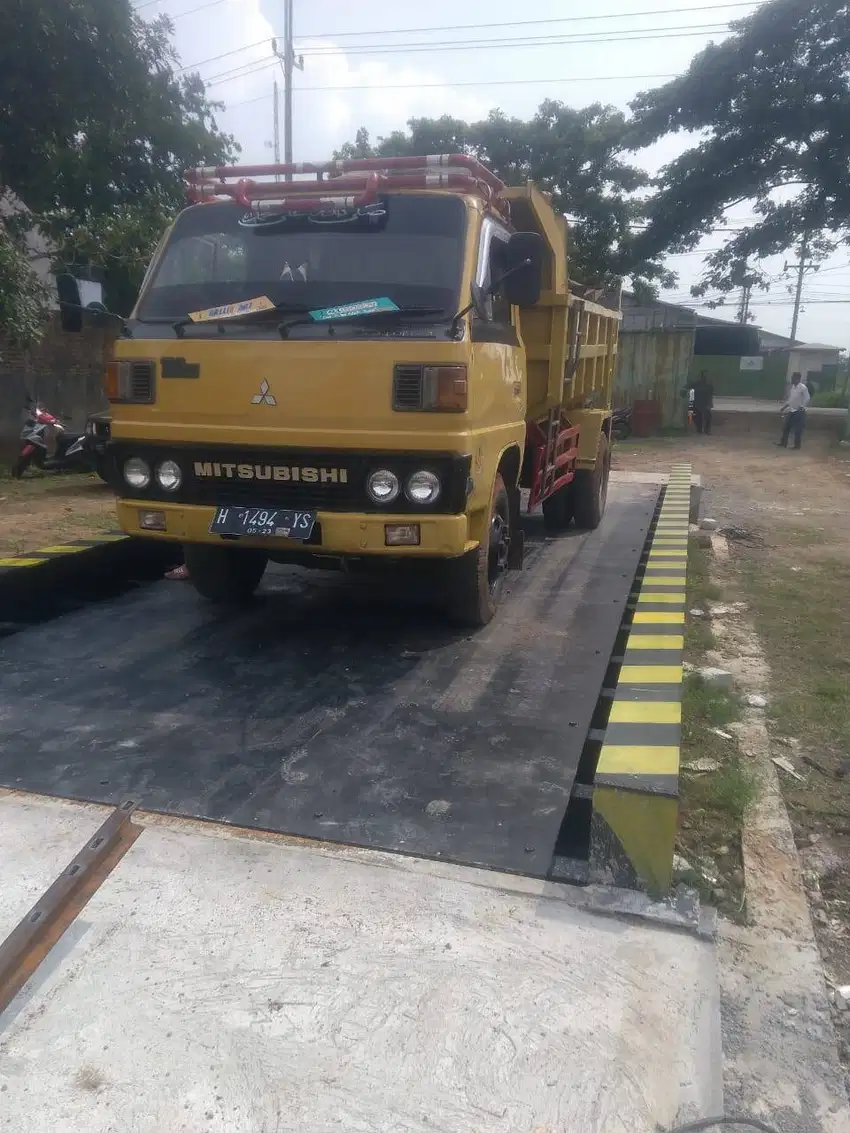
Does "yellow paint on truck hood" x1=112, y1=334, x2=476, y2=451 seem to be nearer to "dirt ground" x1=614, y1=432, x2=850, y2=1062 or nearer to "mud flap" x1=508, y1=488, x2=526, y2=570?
"mud flap" x1=508, y1=488, x2=526, y2=570

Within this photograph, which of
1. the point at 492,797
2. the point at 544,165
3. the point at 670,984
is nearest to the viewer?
the point at 670,984

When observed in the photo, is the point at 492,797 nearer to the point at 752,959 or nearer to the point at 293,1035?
the point at 752,959

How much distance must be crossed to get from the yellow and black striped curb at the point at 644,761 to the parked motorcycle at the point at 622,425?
15.5m

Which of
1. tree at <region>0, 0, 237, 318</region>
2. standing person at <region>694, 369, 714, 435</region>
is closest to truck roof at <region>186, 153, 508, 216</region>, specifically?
tree at <region>0, 0, 237, 318</region>

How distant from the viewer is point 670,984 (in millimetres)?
2318

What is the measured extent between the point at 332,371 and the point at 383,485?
55 cm

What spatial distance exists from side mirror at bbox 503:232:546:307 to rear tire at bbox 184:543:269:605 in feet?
6.47

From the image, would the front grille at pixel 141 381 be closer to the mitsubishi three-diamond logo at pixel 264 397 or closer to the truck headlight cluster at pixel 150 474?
the truck headlight cluster at pixel 150 474

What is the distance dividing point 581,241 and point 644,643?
22.4 metres

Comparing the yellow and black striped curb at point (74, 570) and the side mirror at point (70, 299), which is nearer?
the side mirror at point (70, 299)

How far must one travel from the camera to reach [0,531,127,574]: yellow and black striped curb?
489 centimetres

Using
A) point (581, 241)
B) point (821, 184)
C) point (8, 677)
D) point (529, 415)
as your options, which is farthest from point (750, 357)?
point (8, 677)

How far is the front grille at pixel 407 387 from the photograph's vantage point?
392cm

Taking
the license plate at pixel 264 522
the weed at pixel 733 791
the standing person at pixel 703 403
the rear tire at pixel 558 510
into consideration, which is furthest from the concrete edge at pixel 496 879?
the standing person at pixel 703 403
